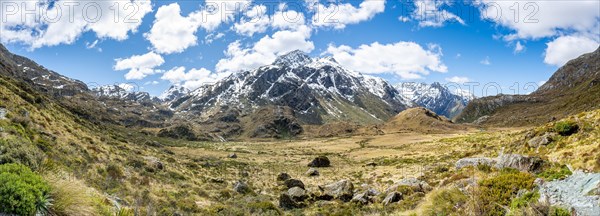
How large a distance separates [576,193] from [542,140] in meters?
12.5

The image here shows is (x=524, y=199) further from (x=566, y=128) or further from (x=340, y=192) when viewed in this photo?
(x=340, y=192)

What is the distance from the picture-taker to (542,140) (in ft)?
63.1

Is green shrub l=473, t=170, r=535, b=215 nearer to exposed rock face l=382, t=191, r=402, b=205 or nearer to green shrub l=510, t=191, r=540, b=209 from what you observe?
green shrub l=510, t=191, r=540, b=209

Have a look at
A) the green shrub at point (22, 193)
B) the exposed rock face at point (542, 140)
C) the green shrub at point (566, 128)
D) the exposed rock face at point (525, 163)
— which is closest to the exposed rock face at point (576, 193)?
the exposed rock face at point (525, 163)

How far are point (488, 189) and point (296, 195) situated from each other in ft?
67.8

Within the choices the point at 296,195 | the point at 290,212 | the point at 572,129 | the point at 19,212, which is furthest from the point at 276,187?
the point at 19,212

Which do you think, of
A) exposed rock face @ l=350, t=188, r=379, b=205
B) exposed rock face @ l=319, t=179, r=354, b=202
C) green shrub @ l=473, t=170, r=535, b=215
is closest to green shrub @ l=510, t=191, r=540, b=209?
green shrub @ l=473, t=170, r=535, b=215

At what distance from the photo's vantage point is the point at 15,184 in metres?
6.59

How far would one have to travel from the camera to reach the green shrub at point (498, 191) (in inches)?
364

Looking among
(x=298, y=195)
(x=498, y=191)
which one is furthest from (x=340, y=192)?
(x=498, y=191)

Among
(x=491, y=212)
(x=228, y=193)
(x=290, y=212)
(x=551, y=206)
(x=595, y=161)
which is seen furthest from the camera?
(x=228, y=193)

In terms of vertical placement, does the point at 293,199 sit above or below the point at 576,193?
below

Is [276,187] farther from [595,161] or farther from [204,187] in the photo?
[595,161]

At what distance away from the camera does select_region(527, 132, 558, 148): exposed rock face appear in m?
18.6
